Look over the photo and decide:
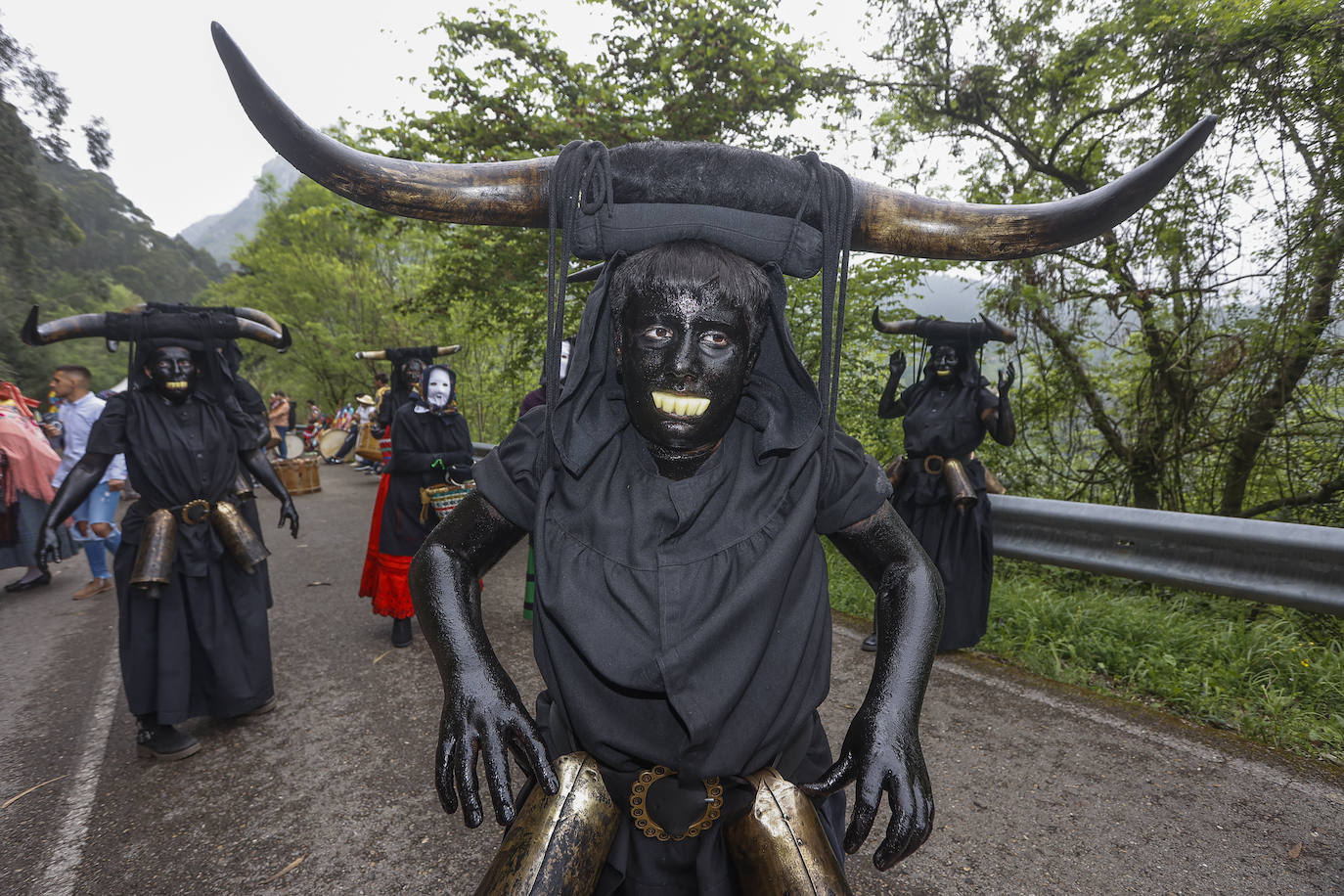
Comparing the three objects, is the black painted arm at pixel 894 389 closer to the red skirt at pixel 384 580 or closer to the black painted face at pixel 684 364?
the red skirt at pixel 384 580

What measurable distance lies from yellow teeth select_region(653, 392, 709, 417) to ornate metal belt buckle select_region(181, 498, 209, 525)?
341 centimetres

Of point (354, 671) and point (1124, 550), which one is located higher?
point (1124, 550)

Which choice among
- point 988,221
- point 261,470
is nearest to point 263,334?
point 261,470

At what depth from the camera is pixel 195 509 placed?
11.2ft

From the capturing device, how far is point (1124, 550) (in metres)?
3.88

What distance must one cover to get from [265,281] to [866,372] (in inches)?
946

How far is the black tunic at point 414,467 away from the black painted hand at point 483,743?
12.9 ft

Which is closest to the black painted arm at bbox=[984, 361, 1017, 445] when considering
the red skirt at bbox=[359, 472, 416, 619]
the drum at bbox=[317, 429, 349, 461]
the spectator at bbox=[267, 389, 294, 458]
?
the red skirt at bbox=[359, 472, 416, 619]

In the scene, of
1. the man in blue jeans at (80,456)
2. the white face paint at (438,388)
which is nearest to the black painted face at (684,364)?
the white face paint at (438,388)

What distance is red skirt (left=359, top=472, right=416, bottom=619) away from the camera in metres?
4.70

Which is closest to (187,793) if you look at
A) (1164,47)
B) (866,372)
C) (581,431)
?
(581,431)

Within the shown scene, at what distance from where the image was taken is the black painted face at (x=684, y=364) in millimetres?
1120

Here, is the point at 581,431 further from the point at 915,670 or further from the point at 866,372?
the point at 866,372

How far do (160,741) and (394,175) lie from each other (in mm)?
3613
